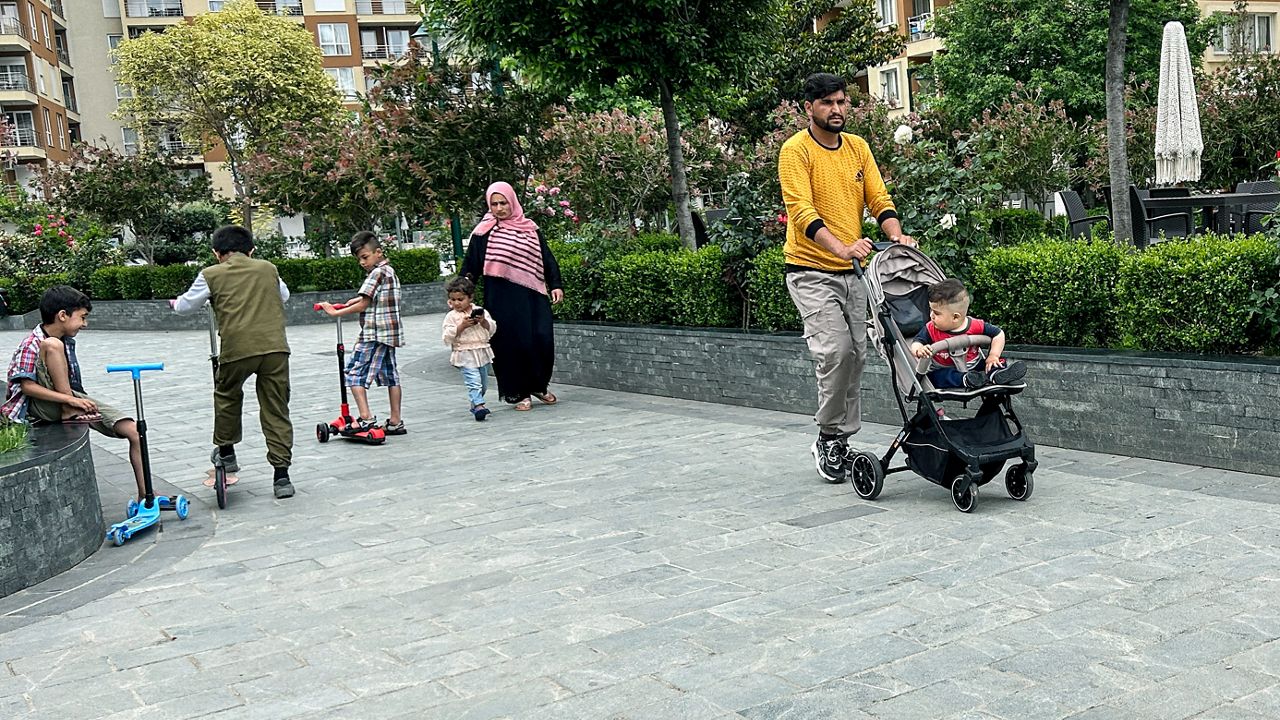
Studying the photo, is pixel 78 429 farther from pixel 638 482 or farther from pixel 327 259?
pixel 327 259

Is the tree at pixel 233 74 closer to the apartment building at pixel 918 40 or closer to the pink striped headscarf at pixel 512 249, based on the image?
the apartment building at pixel 918 40

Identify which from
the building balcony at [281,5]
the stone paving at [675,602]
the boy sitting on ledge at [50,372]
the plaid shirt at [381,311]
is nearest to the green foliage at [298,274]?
the plaid shirt at [381,311]

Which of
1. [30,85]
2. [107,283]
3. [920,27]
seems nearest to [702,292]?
[107,283]

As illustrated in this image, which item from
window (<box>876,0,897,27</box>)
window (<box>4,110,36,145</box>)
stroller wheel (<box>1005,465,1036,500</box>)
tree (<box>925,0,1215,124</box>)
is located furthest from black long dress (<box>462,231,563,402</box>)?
window (<box>4,110,36,145</box>)

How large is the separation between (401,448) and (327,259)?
18585mm

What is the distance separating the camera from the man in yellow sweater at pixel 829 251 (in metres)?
7.04

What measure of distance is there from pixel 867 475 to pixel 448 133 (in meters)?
9.17

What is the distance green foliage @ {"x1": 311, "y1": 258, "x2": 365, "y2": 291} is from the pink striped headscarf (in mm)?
16308

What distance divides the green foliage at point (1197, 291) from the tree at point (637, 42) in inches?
213

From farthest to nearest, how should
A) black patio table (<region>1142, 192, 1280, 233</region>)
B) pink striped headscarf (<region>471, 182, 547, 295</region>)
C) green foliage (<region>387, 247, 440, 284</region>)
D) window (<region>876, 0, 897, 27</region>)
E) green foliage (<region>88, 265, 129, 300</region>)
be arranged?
window (<region>876, 0, 897, 27</region>), green foliage (<region>387, 247, 440, 284</region>), green foliage (<region>88, 265, 129, 300</region>), black patio table (<region>1142, 192, 1280, 233</region>), pink striped headscarf (<region>471, 182, 547, 295</region>)

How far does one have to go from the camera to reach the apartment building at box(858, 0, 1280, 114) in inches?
1800

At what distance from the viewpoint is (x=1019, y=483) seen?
6480 millimetres

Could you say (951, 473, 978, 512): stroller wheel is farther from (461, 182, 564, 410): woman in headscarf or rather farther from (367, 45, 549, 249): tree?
(367, 45, 549, 249): tree

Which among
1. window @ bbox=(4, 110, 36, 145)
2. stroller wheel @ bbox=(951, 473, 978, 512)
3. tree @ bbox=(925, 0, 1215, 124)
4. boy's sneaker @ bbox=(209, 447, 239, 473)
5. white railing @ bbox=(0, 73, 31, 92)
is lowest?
stroller wheel @ bbox=(951, 473, 978, 512)
